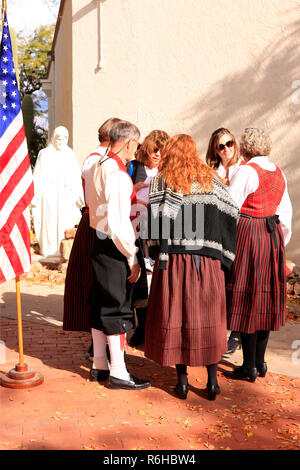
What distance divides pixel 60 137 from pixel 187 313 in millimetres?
6811

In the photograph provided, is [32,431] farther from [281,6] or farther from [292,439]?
[281,6]

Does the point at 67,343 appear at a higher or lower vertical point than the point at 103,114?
lower

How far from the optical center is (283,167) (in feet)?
30.9

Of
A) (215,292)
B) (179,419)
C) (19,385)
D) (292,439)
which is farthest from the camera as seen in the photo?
(19,385)

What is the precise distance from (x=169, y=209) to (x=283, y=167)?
596 cm

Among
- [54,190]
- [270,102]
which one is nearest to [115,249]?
[270,102]

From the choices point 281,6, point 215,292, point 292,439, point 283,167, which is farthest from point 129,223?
point 281,6

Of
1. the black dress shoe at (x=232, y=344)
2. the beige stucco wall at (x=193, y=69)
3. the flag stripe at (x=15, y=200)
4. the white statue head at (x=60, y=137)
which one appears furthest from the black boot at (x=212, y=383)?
the white statue head at (x=60, y=137)

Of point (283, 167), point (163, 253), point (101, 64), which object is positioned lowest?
point (163, 253)

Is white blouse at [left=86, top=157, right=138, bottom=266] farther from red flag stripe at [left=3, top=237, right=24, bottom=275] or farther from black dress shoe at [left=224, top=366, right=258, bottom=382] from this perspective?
black dress shoe at [left=224, top=366, right=258, bottom=382]

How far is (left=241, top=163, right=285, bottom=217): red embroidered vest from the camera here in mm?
4387

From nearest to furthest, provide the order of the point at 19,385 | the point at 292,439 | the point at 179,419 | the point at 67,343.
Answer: the point at 292,439 → the point at 179,419 → the point at 19,385 → the point at 67,343

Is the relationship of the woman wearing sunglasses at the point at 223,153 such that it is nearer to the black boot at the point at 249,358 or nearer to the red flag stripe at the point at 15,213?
the black boot at the point at 249,358

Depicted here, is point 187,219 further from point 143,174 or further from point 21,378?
point 21,378
